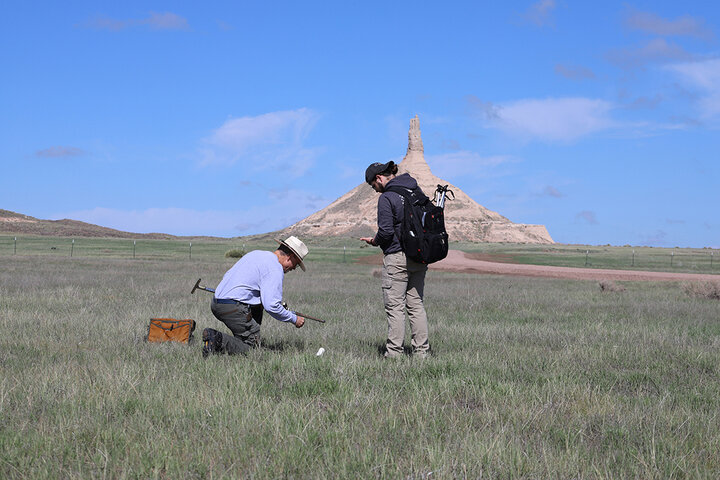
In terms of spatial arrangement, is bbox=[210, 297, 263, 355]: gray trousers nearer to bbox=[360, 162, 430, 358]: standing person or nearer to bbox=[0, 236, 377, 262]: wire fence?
bbox=[360, 162, 430, 358]: standing person

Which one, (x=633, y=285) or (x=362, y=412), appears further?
(x=633, y=285)

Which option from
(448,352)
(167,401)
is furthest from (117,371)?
(448,352)

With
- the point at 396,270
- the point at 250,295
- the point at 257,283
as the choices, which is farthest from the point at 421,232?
the point at 250,295

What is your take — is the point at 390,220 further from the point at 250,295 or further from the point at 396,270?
the point at 250,295

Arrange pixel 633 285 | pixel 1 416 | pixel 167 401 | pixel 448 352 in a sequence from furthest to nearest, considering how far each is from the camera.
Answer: pixel 633 285 → pixel 448 352 → pixel 167 401 → pixel 1 416

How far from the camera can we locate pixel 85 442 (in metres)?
4.10

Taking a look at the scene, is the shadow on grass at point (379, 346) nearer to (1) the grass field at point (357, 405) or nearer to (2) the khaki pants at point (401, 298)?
(1) the grass field at point (357, 405)

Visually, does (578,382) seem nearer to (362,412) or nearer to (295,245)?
(362,412)

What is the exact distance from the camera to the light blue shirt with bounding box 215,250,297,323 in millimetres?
6902

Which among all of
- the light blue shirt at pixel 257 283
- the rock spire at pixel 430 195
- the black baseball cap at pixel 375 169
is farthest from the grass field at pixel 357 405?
the rock spire at pixel 430 195

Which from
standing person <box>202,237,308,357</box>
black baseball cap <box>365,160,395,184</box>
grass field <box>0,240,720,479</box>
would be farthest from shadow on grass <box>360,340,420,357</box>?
black baseball cap <box>365,160,395,184</box>

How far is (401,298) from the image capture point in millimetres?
7254

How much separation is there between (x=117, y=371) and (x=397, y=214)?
3221mm

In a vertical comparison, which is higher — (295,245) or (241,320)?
(295,245)
